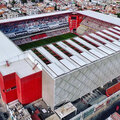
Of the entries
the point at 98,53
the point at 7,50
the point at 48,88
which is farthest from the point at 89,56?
the point at 7,50

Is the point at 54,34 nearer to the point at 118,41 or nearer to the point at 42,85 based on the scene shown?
the point at 118,41

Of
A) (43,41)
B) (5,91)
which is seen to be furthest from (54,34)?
(5,91)

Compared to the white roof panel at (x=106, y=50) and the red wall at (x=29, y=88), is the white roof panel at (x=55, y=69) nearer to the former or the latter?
the red wall at (x=29, y=88)

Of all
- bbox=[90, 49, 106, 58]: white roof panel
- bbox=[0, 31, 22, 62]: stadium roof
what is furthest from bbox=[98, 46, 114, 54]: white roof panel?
bbox=[0, 31, 22, 62]: stadium roof

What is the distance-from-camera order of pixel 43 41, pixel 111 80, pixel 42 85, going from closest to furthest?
pixel 42 85 → pixel 111 80 → pixel 43 41

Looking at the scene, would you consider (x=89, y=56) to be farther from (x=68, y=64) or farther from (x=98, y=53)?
(x=68, y=64)

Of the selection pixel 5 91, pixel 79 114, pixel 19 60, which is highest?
pixel 19 60
